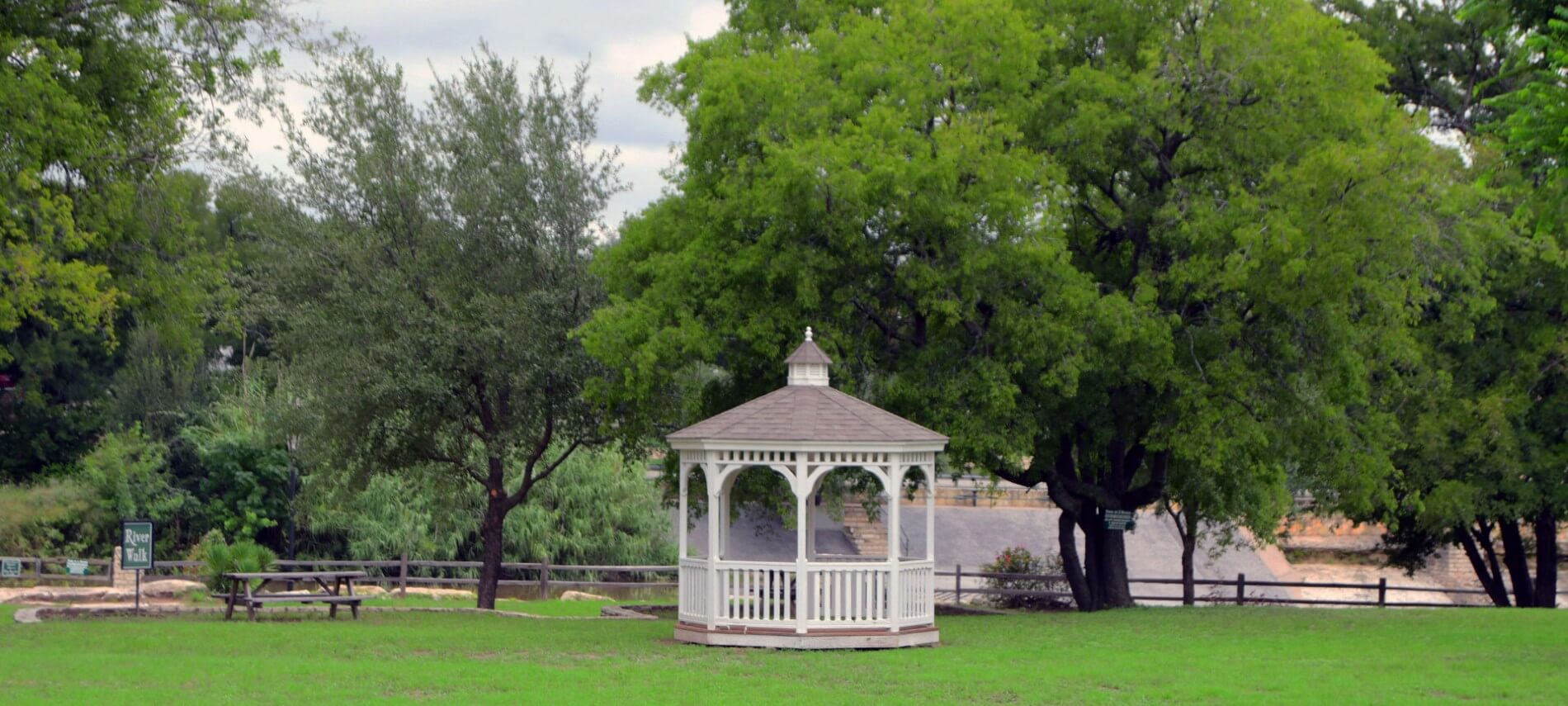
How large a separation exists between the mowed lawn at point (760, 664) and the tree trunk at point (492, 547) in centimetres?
458

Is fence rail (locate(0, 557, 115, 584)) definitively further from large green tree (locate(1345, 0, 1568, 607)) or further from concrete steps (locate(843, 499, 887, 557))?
large green tree (locate(1345, 0, 1568, 607))

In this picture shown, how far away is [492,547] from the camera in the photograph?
25922 mm

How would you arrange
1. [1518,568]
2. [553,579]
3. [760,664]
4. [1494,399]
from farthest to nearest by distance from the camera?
[553,579]
[1518,568]
[1494,399]
[760,664]

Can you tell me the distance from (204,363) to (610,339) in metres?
30.5

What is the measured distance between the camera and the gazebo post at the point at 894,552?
17.6 metres

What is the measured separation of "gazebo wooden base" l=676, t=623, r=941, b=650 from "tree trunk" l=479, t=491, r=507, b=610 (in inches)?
344

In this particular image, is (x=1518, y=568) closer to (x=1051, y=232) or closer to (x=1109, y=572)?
(x=1109, y=572)

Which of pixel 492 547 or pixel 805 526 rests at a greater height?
pixel 805 526

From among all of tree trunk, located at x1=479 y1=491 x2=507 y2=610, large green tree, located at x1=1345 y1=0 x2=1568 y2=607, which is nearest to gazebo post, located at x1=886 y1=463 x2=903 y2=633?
tree trunk, located at x1=479 y1=491 x2=507 y2=610

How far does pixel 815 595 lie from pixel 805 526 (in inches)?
30.1

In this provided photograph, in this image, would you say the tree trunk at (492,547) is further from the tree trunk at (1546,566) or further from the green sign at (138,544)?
the tree trunk at (1546,566)

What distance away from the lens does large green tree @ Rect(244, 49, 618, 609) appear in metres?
23.1

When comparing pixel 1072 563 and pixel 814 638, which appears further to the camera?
pixel 1072 563

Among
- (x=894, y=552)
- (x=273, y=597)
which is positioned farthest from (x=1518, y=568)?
(x=273, y=597)
